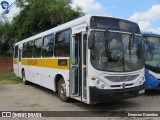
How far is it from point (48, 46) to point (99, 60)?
4133 millimetres

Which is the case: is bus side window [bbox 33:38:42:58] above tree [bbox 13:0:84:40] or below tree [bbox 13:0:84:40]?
below

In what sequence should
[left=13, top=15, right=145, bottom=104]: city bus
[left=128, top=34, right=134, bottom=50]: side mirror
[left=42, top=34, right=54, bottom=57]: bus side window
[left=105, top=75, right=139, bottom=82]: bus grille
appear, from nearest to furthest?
[left=13, top=15, right=145, bottom=104]: city bus
[left=105, top=75, right=139, bottom=82]: bus grille
[left=128, top=34, right=134, bottom=50]: side mirror
[left=42, top=34, right=54, bottom=57]: bus side window

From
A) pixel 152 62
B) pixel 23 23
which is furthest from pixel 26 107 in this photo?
pixel 23 23

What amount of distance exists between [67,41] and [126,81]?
2590 mm

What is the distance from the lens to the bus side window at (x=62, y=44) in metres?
9.91

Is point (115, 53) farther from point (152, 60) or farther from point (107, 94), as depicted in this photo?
point (152, 60)

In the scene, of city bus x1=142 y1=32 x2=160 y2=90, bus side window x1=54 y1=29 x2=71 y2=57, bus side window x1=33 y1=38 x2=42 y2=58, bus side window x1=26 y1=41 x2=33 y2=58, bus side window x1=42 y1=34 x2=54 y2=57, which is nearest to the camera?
bus side window x1=54 y1=29 x2=71 y2=57

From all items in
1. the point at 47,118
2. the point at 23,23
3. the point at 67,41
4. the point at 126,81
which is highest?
the point at 23,23

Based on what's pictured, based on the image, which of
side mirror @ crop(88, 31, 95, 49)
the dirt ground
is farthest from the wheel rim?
side mirror @ crop(88, 31, 95, 49)

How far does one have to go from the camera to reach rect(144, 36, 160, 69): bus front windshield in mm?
11633

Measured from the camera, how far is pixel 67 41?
32.7 feet

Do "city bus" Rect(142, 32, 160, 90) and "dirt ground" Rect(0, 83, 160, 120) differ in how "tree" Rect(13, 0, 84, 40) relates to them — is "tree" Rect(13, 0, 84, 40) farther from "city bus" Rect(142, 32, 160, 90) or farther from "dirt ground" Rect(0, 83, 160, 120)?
"dirt ground" Rect(0, 83, 160, 120)

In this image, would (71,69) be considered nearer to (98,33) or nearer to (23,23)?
(98,33)

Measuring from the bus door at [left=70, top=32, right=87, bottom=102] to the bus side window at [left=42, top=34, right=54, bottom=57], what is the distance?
87.4 inches
